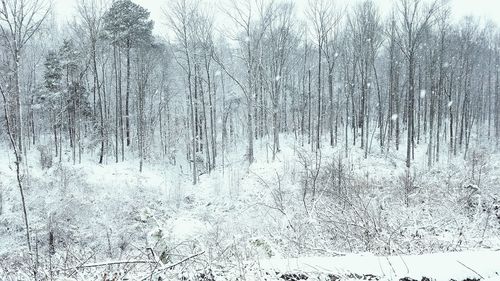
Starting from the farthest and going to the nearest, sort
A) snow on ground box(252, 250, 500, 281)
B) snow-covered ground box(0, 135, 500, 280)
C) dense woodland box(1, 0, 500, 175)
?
dense woodland box(1, 0, 500, 175) → snow-covered ground box(0, 135, 500, 280) → snow on ground box(252, 250, 500, 281)

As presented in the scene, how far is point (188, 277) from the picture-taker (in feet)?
10.6

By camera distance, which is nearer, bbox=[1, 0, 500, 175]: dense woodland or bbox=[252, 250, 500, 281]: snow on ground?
bbox=[252, 250, 500, 281]: snow on ground

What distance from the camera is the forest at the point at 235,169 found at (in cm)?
505

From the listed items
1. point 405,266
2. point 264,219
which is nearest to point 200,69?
point 264,219

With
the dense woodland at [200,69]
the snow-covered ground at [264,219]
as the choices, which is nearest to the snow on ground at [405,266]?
the snow-covered ground at [264,219]

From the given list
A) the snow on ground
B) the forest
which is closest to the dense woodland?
the forest

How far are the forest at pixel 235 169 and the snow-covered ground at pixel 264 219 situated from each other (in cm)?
5

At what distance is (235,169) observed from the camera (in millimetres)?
21484

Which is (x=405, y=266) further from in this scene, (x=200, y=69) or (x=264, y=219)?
(x=200, y=69)

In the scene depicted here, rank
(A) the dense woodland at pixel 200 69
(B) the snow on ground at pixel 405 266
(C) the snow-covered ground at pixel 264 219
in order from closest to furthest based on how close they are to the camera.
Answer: (B) the snow on ground at pixel 405 266 < (C) the snow-covered ground at pixel 264 219 < (A) the dense woodland at pixel 200 69

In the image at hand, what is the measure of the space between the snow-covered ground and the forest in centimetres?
5

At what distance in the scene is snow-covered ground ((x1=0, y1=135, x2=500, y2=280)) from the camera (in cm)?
328

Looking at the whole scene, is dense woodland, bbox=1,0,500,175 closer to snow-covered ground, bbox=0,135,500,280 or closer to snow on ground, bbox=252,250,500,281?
snow-covered ground, bbox=0,135,500,280

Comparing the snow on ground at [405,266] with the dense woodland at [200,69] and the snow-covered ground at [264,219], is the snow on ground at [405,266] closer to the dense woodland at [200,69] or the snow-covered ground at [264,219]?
the snow-covered ground at [264,219]
